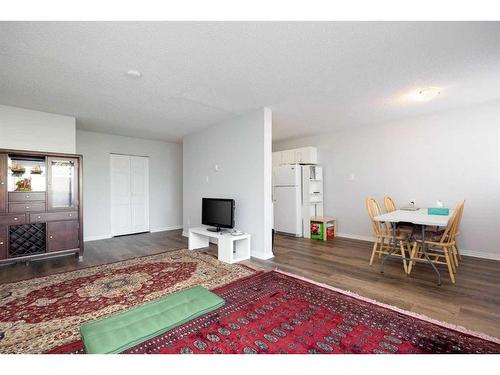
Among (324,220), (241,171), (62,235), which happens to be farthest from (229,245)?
(62,235)

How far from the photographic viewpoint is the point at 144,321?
73.7 inches

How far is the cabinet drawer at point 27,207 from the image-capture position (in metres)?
3.38

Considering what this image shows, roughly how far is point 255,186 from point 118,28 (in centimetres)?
264

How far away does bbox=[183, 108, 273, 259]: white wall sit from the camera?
3.81 m

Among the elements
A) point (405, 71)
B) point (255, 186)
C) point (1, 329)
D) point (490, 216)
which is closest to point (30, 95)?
point (1, 329)

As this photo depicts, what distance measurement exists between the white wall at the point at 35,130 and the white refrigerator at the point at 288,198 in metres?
4.14

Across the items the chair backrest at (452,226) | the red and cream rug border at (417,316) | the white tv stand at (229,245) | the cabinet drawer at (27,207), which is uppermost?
the cabinet drawer at (27,207)

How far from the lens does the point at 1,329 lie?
1863 mm

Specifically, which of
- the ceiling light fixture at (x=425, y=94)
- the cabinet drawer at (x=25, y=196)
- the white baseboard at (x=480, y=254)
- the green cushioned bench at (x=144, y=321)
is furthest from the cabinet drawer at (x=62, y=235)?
the white baseboard at (x=480, y=254)

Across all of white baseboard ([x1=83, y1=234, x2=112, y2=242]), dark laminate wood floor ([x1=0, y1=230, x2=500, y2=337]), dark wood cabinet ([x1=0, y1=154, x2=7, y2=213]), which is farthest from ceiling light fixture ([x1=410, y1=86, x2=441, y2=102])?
white baseboard ([x1=83, y1=234, x2=112, y2=242])

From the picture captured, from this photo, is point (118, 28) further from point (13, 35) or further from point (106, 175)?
point (106, 175)

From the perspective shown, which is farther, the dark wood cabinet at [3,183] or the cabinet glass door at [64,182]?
the cabinet glass door at [64,182]

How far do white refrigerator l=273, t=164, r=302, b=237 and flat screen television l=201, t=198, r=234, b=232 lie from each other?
192cm

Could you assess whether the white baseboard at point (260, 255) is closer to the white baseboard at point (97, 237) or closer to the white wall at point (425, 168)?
the white wall at point (425, 168)
